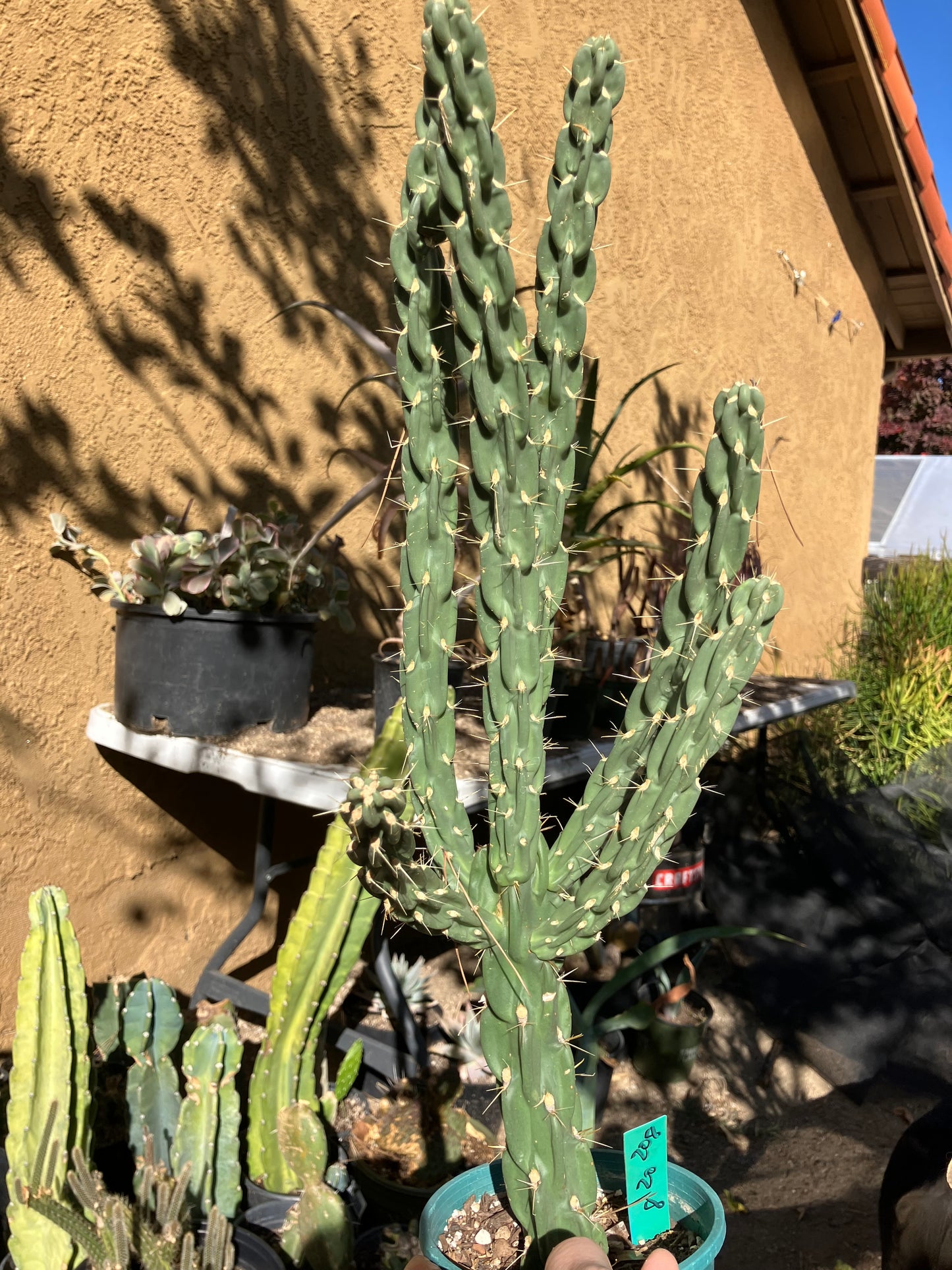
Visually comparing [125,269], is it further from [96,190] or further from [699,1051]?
[699,1051]

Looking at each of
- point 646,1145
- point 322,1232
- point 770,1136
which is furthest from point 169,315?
point 770,1136

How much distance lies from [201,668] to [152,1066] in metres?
0.98

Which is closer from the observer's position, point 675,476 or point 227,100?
point 227,100

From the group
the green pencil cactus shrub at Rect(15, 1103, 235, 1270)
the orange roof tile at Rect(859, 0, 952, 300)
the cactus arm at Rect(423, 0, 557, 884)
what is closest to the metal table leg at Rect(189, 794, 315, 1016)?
the green pencil cactus shrub at Rect(15, 1103, 235, 1270)

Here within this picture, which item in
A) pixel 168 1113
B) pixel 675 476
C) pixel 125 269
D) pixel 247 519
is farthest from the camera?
pixel 675 476

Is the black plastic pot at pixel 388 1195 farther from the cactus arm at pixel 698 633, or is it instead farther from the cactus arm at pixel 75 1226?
the cactus arm at pixel 698 633

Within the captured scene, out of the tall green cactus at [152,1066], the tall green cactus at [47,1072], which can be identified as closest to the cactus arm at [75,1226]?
the tall green cactus at [47,1072]

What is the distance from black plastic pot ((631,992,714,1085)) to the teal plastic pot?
5.75 feet

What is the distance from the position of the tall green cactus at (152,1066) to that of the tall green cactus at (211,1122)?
0.06 meters

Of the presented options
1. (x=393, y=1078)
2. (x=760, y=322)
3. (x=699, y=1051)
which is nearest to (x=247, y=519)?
(x=393, y=1078)

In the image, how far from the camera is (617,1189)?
1653 millimetres

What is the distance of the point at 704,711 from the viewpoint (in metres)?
1.35

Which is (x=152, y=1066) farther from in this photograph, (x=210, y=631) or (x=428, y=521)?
(x=428, y=521)

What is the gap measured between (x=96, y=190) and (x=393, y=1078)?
2688 mm
